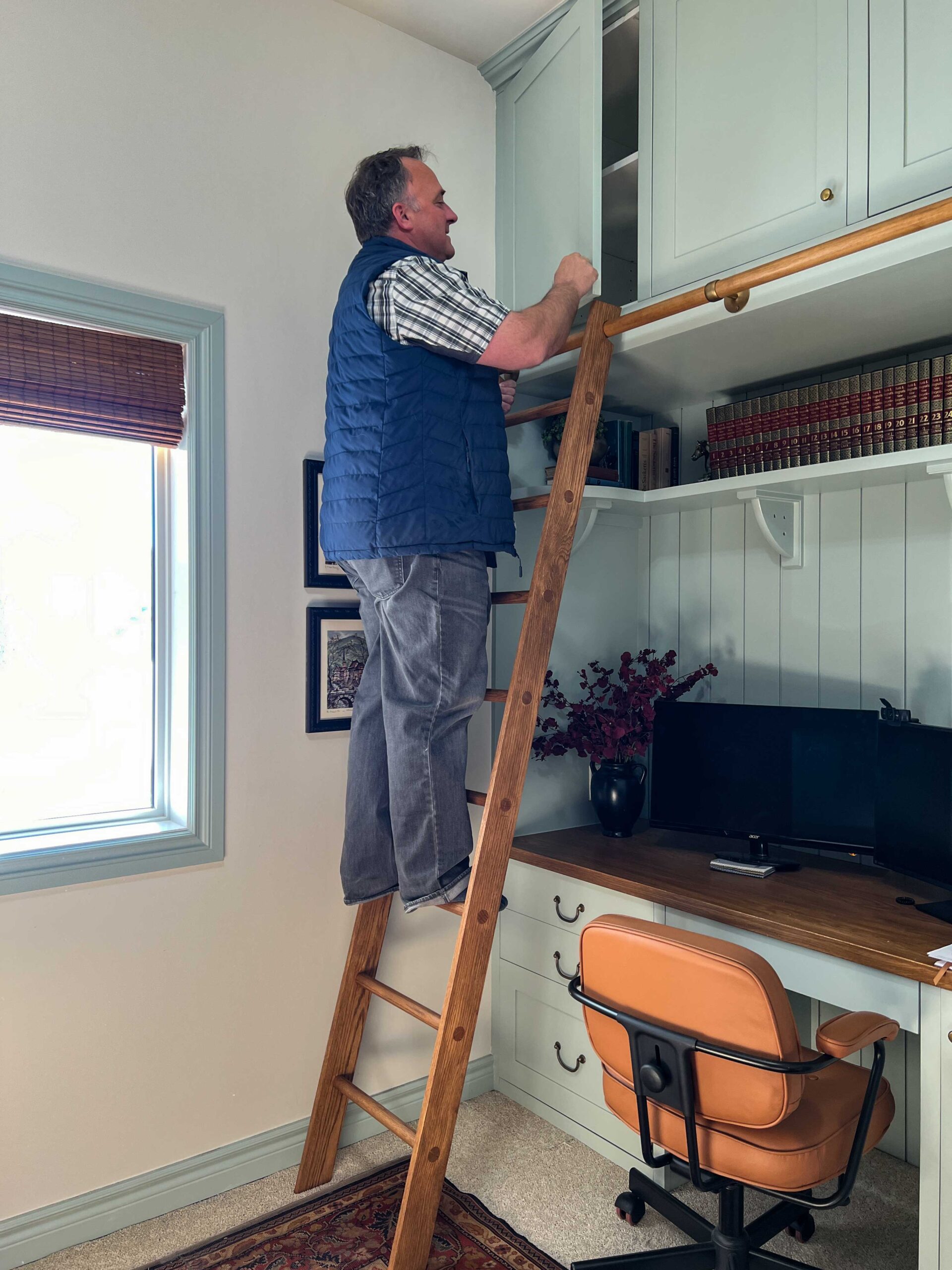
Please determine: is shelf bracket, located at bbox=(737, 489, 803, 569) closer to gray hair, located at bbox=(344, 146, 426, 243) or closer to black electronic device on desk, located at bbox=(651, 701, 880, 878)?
black electronic device on desk, located at bbox=(651, 701, 880, 878)

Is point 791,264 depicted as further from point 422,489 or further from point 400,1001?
point 400,1001

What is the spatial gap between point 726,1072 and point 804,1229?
0.79 metres

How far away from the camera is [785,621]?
245 cm

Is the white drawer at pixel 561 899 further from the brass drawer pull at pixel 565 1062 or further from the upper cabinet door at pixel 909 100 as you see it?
the upper cabinet door at pixel 909 100

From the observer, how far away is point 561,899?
2324 mm

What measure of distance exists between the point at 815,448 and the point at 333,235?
1306 millimetres

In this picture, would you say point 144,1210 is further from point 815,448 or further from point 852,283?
point 852,283

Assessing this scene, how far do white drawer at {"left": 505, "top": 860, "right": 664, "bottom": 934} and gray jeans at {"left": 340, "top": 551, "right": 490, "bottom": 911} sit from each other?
485 mm

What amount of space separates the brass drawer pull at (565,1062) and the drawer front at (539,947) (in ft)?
0.56

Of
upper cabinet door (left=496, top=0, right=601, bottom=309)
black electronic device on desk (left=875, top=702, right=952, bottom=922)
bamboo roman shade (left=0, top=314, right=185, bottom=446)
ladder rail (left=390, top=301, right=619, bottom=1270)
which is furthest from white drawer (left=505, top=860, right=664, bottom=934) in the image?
upper cabinet door (left=496, top=0, right=601, bottom=309)

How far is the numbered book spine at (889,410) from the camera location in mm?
1939

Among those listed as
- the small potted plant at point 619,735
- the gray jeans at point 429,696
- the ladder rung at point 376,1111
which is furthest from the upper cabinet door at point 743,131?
the ladder rung at point 376,1111

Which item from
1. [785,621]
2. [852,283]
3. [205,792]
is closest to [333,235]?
[852,283]

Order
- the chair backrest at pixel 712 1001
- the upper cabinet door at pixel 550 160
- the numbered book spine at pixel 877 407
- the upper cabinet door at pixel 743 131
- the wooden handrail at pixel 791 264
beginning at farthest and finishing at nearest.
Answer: the upper cabinet door at pixel 550 160
the numbered book spine at pixel 877 407
the upper cabinet door at pixel 743 131
the wooden handrail at pixel 791 264
the chair backrest at pixel 712 1001
